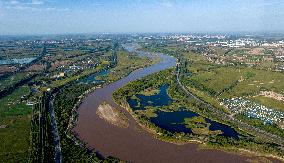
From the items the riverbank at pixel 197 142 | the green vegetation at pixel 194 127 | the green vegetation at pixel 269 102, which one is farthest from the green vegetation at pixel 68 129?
the green vegetation at pixel 269 102

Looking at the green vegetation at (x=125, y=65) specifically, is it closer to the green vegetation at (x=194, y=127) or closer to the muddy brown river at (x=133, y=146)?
the green vegetation at (x=194, y=127)

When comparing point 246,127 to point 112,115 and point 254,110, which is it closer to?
point 254,110

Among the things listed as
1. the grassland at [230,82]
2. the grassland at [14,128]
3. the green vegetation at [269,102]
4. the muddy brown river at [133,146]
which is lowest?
the muddy brown river at [133,146]

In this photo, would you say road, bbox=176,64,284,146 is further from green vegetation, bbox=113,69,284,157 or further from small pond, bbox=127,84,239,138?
small pond, bbox=127,84,239,138

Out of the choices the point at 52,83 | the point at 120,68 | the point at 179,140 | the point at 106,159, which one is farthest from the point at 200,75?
the point at 106,159

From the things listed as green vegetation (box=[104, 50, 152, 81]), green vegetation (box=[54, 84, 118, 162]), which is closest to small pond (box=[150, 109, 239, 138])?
green vegetation (box=[54, 84, 118, 162])
